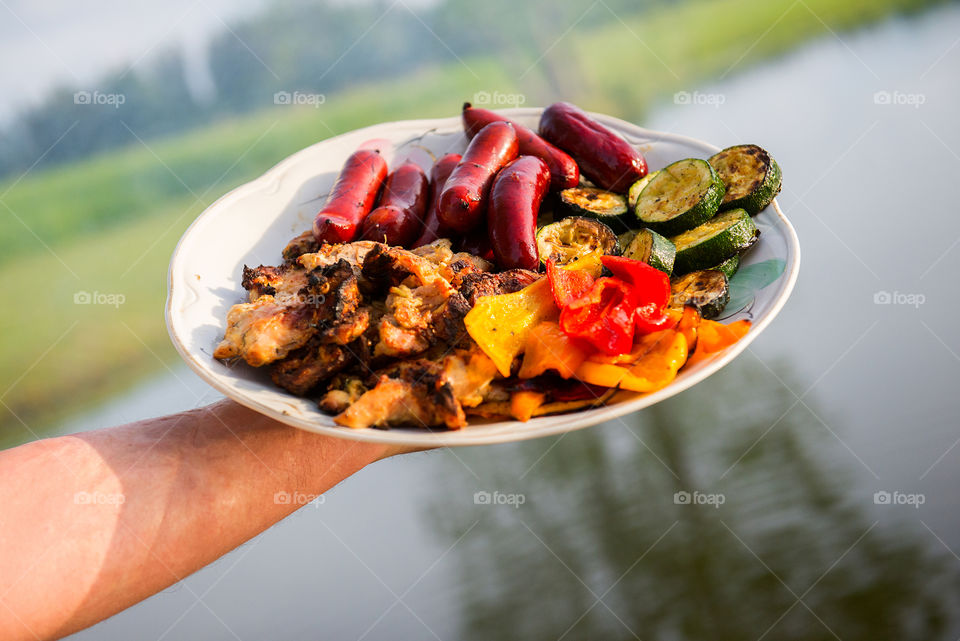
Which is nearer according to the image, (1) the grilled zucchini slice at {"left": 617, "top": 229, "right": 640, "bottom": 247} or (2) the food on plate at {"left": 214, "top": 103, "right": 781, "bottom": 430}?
(2) the food on plate at {"left": 214, "top": 103, "right": 781, "bottom": 430}

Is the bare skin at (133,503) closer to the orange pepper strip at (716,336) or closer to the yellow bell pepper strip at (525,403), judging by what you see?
the yellow bell pepper strip at (525,403)

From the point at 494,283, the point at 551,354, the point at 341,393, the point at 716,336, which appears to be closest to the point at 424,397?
the point at 341,393

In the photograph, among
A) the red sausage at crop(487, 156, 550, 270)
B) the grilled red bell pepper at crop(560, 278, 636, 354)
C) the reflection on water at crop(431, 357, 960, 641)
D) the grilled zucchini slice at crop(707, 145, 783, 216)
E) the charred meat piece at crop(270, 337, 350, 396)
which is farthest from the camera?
the reflection on water at crop(431, 357, 960, 641)

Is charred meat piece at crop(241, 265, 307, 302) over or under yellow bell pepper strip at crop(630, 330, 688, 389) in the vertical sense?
under

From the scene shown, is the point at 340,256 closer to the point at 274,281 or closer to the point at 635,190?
the point at 274,281

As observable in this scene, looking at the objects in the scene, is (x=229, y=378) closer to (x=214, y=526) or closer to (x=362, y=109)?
(x=214, y=526)

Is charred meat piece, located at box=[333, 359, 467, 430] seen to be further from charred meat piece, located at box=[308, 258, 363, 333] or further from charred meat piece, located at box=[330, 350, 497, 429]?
charred meat piece, located at box=[308, 258, 363, 333]

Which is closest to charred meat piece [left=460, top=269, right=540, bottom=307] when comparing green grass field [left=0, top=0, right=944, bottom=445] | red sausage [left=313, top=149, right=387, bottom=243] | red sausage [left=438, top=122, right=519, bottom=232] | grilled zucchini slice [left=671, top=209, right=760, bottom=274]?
red sausage [left=438, top=122, right=519, bottom=232]

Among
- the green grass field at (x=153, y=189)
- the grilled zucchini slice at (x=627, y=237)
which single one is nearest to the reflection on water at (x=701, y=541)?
the grilled zucchini slice at (x=627, y=237)
